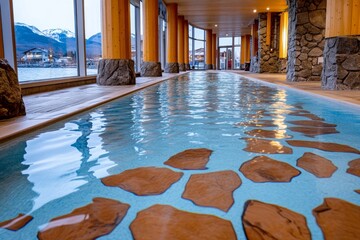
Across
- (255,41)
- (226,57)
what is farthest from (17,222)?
(226,57)

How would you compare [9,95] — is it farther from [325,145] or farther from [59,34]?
[59,34]

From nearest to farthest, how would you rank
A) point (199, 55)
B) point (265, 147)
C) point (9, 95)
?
1. point (265, 147)
2. point (9, 95)
3. point (199, 55)

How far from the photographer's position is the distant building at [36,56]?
23.4 ft

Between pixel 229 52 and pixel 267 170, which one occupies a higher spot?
pixel 229 52

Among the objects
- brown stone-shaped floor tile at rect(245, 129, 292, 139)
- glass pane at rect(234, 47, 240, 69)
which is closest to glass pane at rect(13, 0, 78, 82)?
brown stone-shaped floor tile at rect(245, 129, 292, 139)

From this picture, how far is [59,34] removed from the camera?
8578mm

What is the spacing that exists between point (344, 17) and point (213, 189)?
5849 millimetres

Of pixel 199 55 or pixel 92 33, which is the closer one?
pixel 92 33

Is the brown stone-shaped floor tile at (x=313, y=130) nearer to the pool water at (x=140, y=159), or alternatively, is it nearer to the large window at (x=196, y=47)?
the pool water at (x=140, y=159)

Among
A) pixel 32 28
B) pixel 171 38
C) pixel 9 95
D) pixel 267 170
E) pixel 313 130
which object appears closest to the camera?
pixel 267 170

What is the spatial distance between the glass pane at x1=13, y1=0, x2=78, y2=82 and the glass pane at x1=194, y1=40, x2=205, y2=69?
2068 centimetres

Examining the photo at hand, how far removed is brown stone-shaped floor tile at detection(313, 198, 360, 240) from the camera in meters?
1.29

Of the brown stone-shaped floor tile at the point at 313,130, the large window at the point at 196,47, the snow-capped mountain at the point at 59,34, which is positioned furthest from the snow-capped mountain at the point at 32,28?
the large window at the point at 196,47

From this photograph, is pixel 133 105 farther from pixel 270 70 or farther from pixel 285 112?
pixel 270 70
